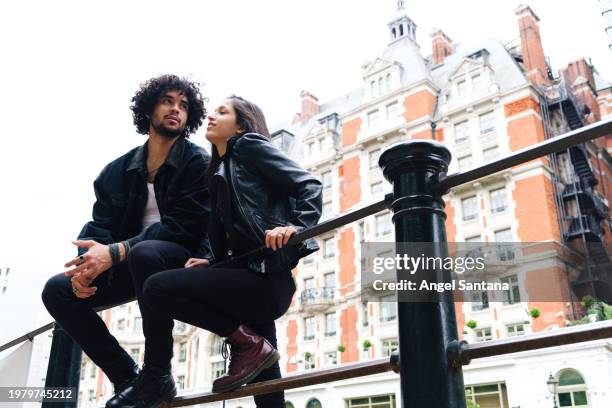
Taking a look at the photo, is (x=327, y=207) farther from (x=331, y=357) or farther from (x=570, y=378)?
(x=570, y=378)

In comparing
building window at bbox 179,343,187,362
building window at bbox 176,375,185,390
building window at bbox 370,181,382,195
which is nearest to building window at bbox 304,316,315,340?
building window at bbox 179,343,187,362

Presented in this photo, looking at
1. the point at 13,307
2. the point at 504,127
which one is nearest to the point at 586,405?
the point at 504,127

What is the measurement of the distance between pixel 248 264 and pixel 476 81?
20.7 metres

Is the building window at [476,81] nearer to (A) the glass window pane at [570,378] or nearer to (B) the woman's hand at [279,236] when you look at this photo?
(A) the glass window pane at [570,378]

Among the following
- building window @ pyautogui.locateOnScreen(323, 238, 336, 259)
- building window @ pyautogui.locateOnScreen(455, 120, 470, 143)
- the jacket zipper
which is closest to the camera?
the jacket zipper

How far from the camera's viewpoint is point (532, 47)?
858 inches

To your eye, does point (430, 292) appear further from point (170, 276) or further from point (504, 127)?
point (504, 127)

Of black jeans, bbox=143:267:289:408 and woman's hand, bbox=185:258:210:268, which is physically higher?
woman's hand, bbox=185:258:210:268

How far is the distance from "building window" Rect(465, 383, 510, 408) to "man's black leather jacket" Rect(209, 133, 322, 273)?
53.4ft

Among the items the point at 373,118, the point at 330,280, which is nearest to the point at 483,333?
the point at 330,280

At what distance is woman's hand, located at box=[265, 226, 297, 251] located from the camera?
157 centimetres

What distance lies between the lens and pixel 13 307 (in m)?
3.48

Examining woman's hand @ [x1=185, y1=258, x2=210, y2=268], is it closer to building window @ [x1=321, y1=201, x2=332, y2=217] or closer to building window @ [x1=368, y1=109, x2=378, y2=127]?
building window @ [x1=368, y1=109, x2=378, y2=127]

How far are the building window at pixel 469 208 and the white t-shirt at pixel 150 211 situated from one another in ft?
61.0
